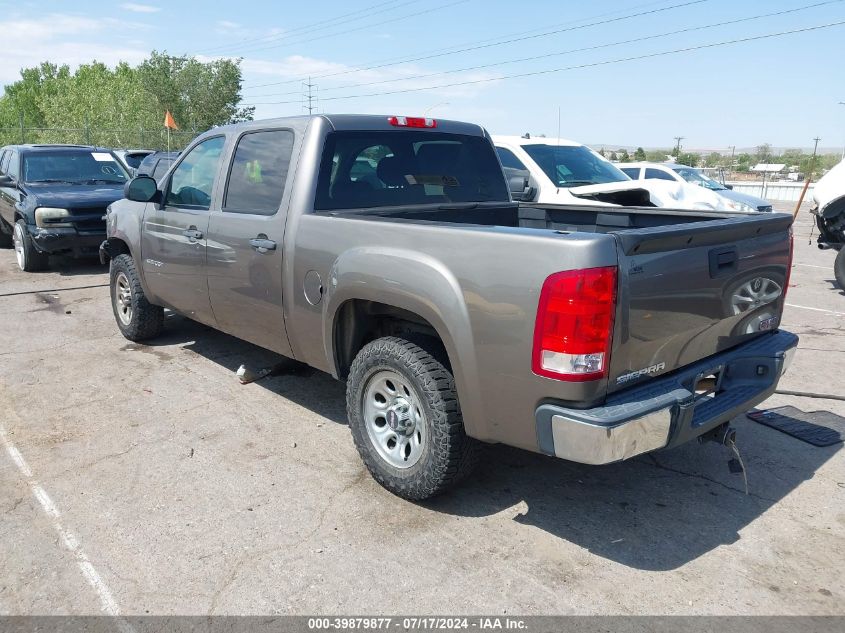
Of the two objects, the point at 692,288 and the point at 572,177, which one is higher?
the point at 572,177

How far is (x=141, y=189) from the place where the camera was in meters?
5.28

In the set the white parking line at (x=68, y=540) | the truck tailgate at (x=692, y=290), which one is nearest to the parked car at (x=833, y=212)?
the truck tailgate at (x=692, y=290)

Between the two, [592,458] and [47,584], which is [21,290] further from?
[592,458]

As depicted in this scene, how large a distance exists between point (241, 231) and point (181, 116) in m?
Result: 68.4

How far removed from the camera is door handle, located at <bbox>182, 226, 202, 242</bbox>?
492cm

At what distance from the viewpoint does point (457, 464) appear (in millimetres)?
3342

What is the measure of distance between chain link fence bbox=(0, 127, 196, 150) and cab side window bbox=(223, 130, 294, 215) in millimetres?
32231

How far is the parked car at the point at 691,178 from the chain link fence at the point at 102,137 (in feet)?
83.6

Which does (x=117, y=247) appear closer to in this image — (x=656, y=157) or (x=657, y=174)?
(x=657, y=174)

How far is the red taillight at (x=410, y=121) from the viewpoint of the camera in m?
4.52

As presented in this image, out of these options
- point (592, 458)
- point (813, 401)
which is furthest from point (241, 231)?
point (813, 401)

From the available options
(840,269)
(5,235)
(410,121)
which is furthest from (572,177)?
(5,235)

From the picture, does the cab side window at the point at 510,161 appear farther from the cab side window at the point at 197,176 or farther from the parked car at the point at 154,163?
the parked car at the point at 154,163

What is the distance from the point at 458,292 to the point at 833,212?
27.6 ft
